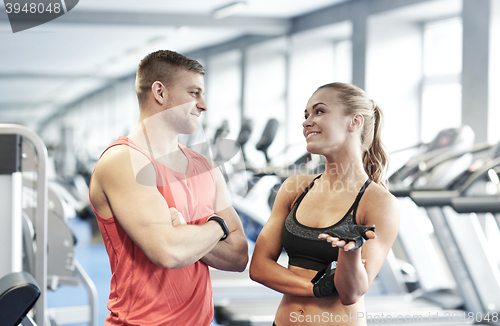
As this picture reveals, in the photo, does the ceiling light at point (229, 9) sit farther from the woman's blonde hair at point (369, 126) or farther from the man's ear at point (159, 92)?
the man's ear at point (159, 92)

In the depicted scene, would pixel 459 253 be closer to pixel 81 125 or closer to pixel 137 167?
pixel 137 167

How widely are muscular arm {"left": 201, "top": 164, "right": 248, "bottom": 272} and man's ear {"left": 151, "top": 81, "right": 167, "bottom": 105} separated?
265mm

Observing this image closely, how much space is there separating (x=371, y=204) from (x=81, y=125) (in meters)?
10.4

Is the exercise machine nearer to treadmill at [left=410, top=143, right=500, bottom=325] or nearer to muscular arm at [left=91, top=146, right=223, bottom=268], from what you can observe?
muscular arm at [left=91, top=146, right=223, bottom=268]

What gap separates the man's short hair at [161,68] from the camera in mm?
1336

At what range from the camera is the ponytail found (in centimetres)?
157

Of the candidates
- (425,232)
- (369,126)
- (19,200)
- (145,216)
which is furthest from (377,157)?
(425,232)

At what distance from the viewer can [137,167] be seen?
1262 mm

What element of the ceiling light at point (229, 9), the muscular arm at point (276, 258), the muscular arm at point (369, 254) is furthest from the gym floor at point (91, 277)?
the ceiling light at point (229, 9)

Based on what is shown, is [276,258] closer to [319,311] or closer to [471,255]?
[319,311]

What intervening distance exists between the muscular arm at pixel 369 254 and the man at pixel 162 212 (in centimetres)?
32

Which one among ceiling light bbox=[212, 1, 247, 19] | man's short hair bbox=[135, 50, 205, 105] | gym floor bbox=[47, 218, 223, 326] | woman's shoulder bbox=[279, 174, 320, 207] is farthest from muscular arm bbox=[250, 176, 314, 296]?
ceiling light bbox=[212, 1, 247, 19]

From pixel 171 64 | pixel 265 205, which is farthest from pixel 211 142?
pixel 265 205

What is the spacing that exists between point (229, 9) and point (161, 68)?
6.12 m
